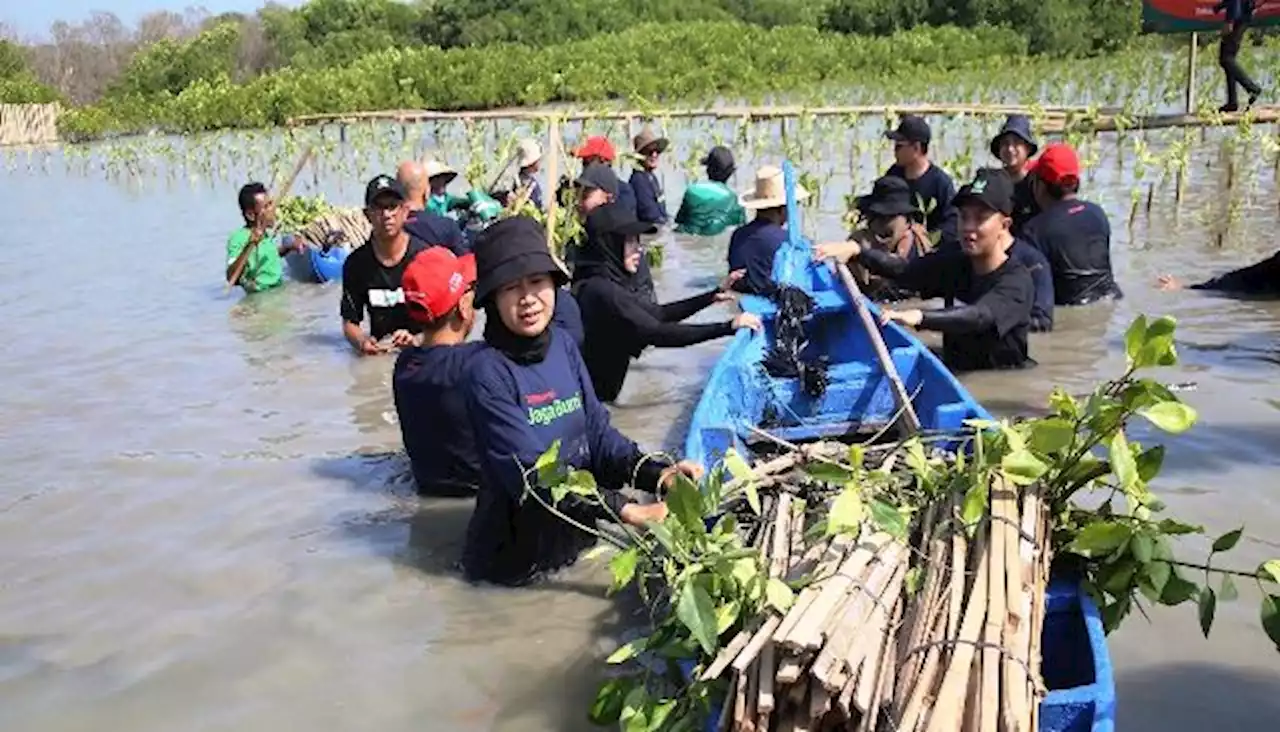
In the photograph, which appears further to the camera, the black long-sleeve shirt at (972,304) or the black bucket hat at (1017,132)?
the black bucket hat at (1017,132)

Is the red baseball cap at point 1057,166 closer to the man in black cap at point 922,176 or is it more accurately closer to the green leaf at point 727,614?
the man in black cap at point 922,176

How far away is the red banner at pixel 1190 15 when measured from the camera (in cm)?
1434

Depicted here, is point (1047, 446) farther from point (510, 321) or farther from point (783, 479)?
point (510, 321)

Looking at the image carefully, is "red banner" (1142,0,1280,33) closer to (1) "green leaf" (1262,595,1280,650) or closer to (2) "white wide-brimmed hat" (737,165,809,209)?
(2) "white wide-brimmed hat" (737,165,809,209)

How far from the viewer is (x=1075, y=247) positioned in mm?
7980

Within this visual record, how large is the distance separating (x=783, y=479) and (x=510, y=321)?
105 cm

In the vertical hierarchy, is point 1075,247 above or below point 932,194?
below

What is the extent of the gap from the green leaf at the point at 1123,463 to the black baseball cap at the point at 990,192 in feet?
10.4

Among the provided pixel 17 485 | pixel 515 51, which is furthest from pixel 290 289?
pixel 515 51

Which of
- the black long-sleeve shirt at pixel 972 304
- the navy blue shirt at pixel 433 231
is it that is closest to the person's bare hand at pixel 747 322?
the black long-sleeve shirt at pixel 972 304

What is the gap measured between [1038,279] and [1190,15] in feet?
32.2

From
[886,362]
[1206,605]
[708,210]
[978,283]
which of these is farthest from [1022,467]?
[708,210]

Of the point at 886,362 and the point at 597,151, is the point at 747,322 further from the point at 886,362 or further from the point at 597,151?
the point at 597,151

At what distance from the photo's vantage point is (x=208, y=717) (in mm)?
4062
